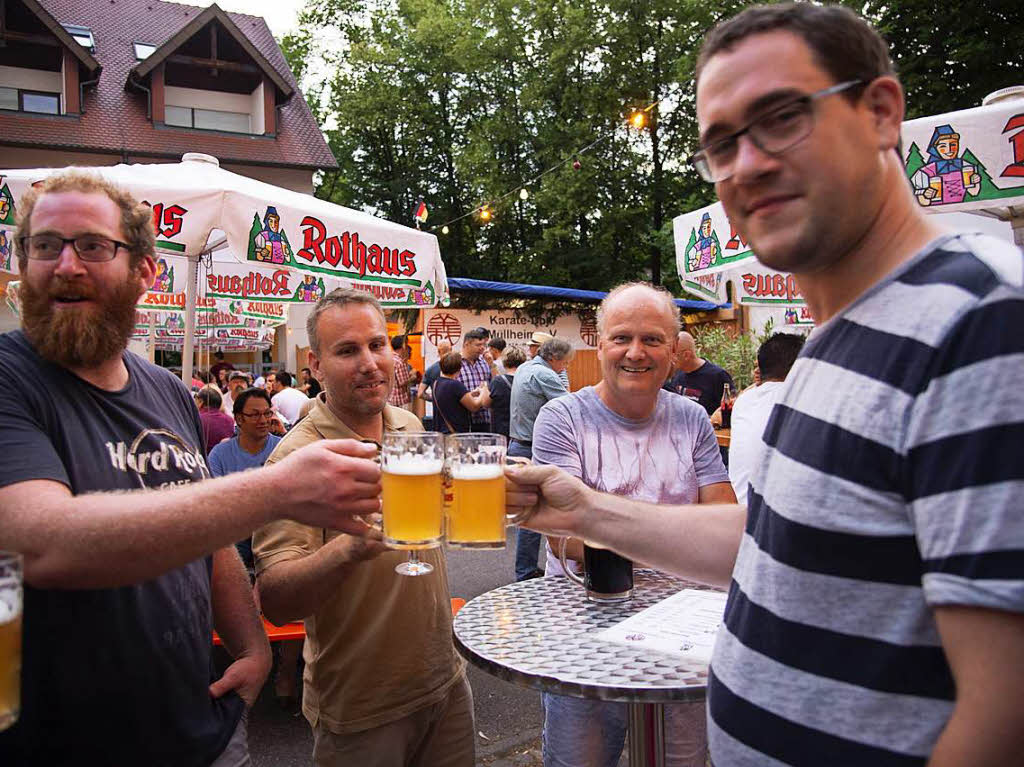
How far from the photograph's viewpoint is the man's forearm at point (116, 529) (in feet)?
4.04

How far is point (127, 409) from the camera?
65.2 inches

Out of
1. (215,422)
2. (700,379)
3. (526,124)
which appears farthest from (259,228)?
(526,124)

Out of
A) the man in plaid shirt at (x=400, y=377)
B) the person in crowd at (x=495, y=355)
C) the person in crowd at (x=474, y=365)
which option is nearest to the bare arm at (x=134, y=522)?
the man in plaid shirt at (x=400, y=377)

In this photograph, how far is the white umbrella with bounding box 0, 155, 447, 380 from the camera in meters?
4.16

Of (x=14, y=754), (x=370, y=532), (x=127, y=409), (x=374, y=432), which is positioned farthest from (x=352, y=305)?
(x=14, y=754)

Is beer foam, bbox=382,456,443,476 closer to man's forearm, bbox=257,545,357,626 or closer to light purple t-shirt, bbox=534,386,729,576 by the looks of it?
man's forearm, bbox=257,545,357,626

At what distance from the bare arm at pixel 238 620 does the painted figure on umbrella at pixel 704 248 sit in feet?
14.9

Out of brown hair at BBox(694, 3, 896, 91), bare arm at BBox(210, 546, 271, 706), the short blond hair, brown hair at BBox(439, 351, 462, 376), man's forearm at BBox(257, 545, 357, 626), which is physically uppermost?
brown hair at BBox(694, 3, 896, 91)

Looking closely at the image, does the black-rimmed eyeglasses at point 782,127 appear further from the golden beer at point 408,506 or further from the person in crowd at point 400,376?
the person in crowd at point 400,376

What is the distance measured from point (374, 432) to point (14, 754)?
3.97 ft

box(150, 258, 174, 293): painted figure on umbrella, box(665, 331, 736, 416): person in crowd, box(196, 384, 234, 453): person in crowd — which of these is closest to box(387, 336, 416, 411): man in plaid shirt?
box(196, 384, 234, 453): person in crowd

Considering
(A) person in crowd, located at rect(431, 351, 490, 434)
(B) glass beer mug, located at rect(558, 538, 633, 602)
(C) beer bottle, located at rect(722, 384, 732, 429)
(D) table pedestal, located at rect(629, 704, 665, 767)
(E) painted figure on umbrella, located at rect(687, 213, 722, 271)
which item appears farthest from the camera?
(A) person in crowd, located at rect(431, 351, 490, 434)

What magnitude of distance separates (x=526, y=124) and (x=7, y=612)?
24582 millimetres

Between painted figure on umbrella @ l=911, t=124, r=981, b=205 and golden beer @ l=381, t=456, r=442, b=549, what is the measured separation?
340cm
